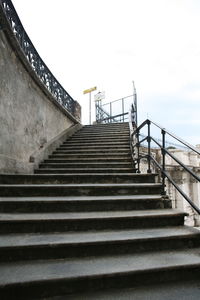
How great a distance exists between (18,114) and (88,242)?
3311 millimetres

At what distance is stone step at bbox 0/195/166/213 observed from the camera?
2.48 meters

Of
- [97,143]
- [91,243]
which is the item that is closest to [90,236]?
[91,243]

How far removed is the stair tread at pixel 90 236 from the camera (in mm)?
1824

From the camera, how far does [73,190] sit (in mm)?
2949

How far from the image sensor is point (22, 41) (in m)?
4.54

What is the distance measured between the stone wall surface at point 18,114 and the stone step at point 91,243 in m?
1.99

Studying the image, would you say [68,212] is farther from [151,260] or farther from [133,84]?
[133,84]

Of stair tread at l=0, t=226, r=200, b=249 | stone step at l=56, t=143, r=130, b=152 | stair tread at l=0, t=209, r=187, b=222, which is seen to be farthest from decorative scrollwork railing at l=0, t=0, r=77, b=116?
stair tread at l=0, t=226, r=200, b=249

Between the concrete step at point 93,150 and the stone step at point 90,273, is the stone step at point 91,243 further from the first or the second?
the concrete step at point 93,150

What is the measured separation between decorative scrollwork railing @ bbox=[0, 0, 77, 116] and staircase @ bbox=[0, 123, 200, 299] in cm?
314

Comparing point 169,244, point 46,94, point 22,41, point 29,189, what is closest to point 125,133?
point 46,94

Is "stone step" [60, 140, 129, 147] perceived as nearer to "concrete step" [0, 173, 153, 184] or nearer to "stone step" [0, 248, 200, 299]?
"concrete step" [0, 173, 153, 184]

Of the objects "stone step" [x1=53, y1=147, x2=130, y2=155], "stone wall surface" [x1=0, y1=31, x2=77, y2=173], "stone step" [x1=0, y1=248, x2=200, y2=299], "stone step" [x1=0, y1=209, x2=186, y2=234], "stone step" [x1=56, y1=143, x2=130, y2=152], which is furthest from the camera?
"stone step" [x1=56, y1=143, x2=130, y2=152]

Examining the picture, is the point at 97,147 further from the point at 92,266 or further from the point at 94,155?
the point at 92,266
